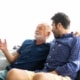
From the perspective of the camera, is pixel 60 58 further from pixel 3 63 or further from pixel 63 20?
pixel 3 63

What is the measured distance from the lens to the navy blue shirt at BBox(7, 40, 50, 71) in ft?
7.13

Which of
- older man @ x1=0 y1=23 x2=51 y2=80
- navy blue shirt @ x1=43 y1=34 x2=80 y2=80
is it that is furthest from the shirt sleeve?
older man @ x1=0 y1=23 x2=51 y2=80

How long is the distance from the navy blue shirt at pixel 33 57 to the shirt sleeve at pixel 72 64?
12.7 inches

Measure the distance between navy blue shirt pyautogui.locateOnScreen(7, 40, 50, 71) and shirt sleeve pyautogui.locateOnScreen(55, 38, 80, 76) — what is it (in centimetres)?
32

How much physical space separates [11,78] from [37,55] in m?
0.51

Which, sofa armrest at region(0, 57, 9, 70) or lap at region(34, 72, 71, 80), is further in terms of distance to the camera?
sofa armrest at region(0, 57, 9, 70)

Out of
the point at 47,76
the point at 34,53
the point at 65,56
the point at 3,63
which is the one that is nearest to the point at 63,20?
the point at 65,56

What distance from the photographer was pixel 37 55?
7.15ft

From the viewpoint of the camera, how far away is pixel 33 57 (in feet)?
7.15

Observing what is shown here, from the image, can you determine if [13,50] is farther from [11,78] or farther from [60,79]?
[60,79]

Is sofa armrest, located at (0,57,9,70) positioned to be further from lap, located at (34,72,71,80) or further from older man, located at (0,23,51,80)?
lap, located at (34,72,71,80)

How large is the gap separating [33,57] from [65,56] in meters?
0.39

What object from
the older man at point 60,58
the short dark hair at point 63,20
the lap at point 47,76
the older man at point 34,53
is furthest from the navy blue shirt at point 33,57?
the lap at point 47,76

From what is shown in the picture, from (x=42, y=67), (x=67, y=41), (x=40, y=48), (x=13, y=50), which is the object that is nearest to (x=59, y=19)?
(x=67, y=41)
